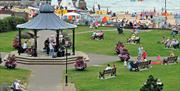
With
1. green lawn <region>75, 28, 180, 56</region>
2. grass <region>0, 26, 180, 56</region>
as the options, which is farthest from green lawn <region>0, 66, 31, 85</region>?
green lawn <region>75, 28, 180, 56</region>

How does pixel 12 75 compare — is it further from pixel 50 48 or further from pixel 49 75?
pixel 50 48

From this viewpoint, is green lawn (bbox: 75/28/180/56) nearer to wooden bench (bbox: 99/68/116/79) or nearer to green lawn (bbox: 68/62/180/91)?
green lawn (bbox: 68/62/180/91)

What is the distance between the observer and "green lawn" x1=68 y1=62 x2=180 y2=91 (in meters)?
34.7

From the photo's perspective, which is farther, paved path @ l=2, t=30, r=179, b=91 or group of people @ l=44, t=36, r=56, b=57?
group of people @ l=44, t=36, r=56, b=57

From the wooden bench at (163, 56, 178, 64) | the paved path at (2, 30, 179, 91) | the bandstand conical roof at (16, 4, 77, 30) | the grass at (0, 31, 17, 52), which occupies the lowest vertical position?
the grass at (0, 31, 17, 52)

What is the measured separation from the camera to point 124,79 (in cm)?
3741

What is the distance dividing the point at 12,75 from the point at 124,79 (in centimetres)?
706

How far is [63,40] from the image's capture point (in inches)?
2020

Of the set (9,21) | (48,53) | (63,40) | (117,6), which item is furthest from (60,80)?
(117,6)

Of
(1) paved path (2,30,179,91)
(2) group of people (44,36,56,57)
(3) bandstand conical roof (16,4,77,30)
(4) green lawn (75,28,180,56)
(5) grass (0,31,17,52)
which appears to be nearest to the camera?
(1) paved path (2,30,179,91)

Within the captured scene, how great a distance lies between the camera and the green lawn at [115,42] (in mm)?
52388

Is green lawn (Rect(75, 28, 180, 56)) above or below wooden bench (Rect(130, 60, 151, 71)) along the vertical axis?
below

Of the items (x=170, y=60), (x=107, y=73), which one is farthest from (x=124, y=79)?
(x=170, y=60)

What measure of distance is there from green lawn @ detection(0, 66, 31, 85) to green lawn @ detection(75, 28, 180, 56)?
11763 mm
